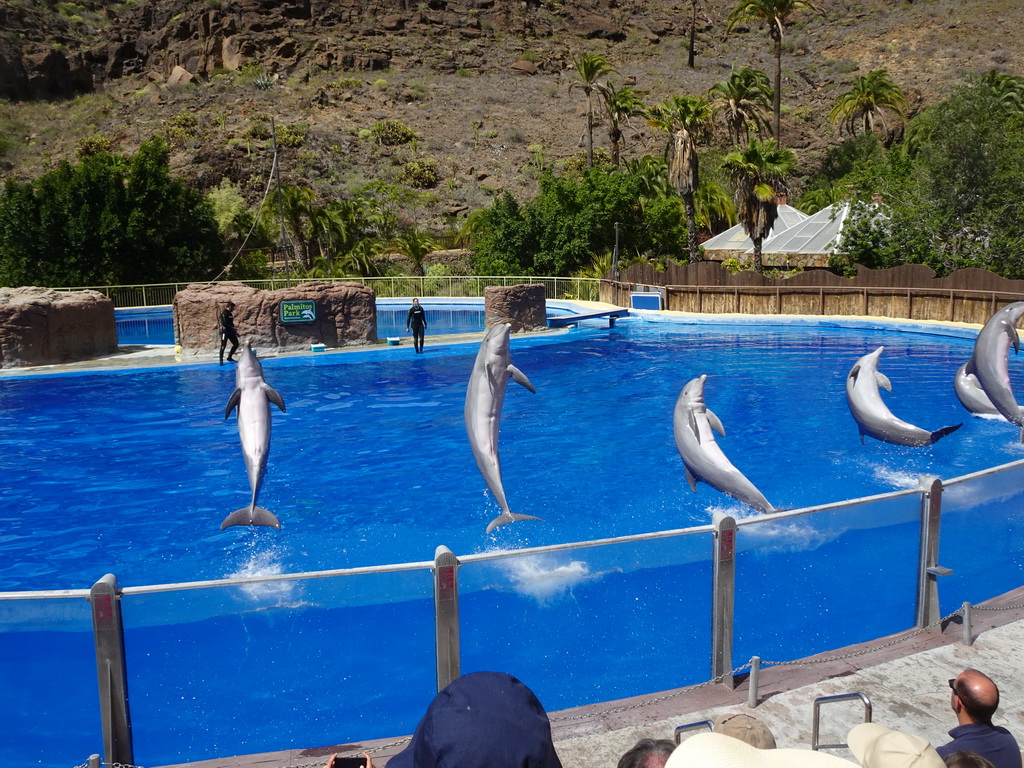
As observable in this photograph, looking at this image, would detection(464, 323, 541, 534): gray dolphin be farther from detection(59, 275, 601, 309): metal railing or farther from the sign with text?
detection(59, 275, 601, 309): metal railing

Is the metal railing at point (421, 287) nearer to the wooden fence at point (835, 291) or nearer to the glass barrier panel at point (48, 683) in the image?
the wooden fence at point (835, 291)

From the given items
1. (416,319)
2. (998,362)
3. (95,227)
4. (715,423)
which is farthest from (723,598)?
(95,227)

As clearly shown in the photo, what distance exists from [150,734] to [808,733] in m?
3.50

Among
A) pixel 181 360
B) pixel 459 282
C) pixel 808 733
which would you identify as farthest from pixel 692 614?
pixel 459 282

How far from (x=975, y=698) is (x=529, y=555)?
221cm

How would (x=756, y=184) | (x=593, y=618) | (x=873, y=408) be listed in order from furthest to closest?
1. (x=756, y=184)
2. (x=873, y=408)
3. (x=593, y=618)

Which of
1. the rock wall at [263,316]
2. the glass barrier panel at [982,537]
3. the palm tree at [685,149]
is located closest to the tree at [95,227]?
the rock wall at [263,316]

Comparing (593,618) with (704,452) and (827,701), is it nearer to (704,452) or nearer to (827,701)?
(827,701)

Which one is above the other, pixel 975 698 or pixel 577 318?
pixel 975 698

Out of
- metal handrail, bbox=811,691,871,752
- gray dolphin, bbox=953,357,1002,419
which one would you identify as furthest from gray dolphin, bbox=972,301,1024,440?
metal handrail, bbox=811,691,871,752

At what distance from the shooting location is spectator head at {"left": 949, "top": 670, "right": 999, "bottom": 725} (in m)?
3.40

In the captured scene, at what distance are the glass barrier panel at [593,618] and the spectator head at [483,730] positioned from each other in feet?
7.70

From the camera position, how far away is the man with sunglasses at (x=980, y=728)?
10.9 feet

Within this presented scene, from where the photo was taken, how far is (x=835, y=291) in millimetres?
28906
